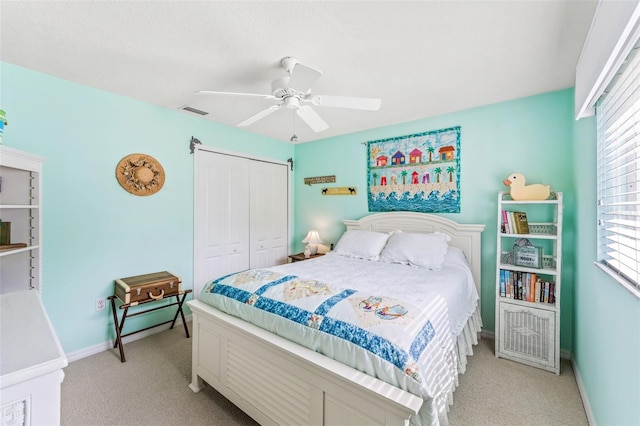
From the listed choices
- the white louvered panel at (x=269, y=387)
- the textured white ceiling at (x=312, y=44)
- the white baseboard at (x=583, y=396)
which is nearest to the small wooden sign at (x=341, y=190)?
the textured white ceiling at (x=312, y=44)

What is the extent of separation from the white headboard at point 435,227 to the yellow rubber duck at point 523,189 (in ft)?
1.50

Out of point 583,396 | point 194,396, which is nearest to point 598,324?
point 583,396

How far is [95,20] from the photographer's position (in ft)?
5.37

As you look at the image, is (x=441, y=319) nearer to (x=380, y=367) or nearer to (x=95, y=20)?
(x=380, y=367)

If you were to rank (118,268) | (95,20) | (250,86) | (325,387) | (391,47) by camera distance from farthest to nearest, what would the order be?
(118,268), (250,86), (391,47), (95,20), (325,387)

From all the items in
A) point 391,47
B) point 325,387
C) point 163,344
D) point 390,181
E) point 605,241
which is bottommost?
point 163,344

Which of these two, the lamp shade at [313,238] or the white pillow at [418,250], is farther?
the lamp shade at [313,238]

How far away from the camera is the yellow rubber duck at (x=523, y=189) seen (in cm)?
241

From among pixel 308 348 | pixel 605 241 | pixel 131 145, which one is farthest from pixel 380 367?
pixel 131 145

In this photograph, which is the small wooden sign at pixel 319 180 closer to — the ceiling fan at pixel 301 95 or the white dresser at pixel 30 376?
the ceiling fan at pixel 301 95

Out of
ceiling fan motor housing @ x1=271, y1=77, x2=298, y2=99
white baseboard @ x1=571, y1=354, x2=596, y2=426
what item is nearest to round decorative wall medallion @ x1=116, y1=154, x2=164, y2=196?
ceiling fan motor housing @ x1=271, y1=77, x2=298, y2=99

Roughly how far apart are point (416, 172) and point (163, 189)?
295 cm

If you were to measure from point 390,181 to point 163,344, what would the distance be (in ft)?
10.3

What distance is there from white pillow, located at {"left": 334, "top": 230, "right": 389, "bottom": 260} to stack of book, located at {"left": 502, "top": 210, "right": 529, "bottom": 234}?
116 cm
